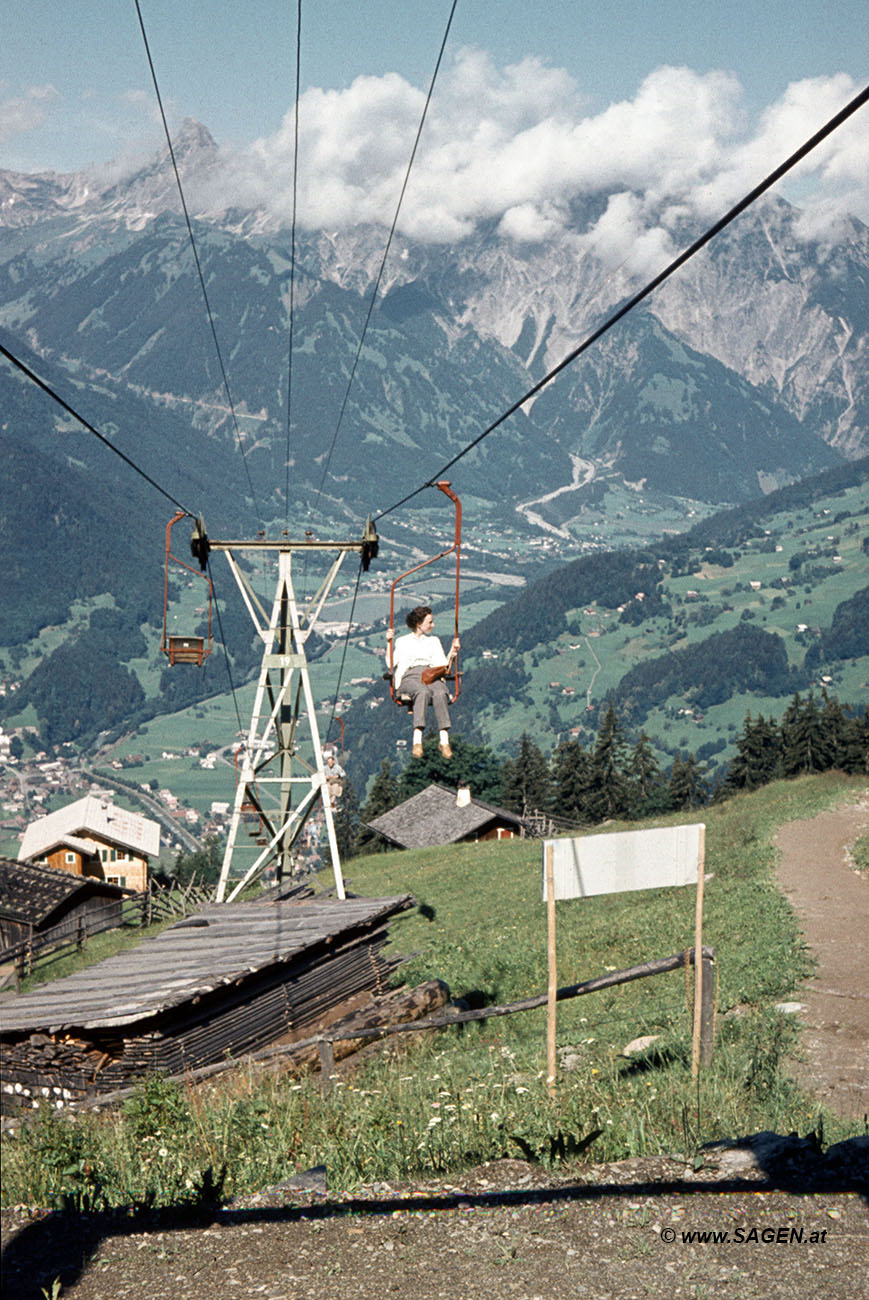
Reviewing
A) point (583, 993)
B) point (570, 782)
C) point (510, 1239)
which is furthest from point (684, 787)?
→ point (510, 1239)

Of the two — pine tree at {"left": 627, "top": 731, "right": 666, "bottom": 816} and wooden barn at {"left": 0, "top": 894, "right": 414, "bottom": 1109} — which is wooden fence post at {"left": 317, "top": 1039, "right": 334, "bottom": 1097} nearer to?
wooden barn at {"left": 0, "top": 894, "right": 414, "bottom": 1109}

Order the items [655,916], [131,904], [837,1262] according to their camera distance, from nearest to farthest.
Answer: [837,1262] → [655,916] → [131,904]

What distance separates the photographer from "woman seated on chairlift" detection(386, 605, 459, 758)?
52.7 feet

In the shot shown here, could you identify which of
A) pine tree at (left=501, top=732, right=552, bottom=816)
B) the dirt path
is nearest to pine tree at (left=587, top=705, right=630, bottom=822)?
pine tree at (left=501, top=732, right=552, bottom=816)

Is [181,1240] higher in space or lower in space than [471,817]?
lower

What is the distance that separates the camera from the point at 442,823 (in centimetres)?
7419

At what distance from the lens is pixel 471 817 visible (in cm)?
7406

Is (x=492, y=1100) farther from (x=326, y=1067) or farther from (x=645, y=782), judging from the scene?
(x=645, y=782)

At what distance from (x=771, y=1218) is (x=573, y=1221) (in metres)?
1.17

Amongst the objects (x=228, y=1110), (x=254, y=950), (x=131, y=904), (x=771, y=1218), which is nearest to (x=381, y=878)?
(x=131, y=904)

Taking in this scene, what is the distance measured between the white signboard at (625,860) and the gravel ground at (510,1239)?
8.41 ft

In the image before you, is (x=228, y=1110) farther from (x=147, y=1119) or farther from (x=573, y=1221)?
(x=573, y=1221)

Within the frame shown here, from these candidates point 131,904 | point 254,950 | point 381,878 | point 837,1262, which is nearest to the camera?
point 837,1262

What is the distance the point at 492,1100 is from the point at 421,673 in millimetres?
7616
